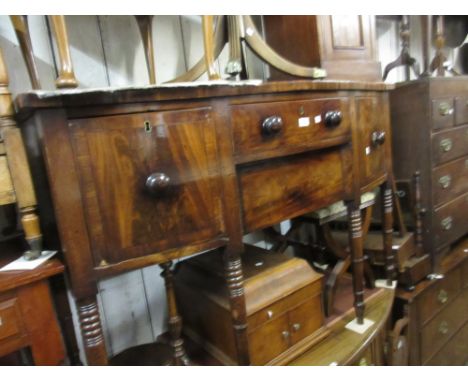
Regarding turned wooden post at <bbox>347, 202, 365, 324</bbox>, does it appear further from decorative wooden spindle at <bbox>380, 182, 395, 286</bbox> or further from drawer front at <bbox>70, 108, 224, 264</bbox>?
drawer front at <bbox>70, 108, 224, 264</bbox>

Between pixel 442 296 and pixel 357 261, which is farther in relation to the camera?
pixel 442 296

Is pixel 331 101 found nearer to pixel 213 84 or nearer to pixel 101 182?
pixel 213 84

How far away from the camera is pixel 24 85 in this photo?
3.39ft

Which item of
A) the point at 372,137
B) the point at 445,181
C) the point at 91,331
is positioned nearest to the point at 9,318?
the point at 91,331

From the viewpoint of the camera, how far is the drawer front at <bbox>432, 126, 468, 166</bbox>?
5.08 ft

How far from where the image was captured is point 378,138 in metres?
1.20

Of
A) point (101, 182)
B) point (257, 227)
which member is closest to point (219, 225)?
point (257, 227)

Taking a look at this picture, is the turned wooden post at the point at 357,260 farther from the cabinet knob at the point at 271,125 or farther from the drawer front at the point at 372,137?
the cabinet knob at the point at 271,125

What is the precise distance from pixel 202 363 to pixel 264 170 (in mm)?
627

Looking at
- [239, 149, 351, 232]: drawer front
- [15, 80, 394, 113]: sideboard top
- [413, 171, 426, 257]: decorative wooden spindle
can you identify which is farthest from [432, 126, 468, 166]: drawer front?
[15, 80, 394, 113]: sideboard top

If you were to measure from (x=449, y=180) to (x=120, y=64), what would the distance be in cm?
161

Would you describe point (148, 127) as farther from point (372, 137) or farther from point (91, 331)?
point (372, 137)

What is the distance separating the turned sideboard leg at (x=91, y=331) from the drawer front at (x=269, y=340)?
422 mm

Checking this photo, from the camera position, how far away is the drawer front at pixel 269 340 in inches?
36.9
